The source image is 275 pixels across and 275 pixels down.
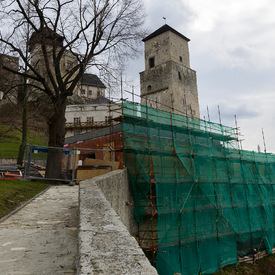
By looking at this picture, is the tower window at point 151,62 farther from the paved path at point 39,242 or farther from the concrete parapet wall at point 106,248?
the concrete parapet wall at point 106,248

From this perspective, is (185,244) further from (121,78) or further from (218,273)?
(121,78)

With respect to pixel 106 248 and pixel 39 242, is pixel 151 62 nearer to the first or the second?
pixel 39 242

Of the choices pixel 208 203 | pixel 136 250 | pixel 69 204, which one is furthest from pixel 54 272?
pixel 208 203

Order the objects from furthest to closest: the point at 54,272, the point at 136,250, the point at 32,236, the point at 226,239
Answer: the point at 226,239
the point at 32,236
the point at 54,272
the point at 136,250

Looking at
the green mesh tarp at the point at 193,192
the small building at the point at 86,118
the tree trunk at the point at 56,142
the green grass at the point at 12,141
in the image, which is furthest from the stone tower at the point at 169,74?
the tree trunk at the point at 56,142

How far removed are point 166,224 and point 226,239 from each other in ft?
13.4

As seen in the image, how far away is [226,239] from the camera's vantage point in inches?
467

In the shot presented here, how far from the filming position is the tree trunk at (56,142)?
11805 millimetres

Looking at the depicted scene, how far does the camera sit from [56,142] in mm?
12086

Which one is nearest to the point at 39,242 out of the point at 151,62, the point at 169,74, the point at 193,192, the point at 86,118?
the point at 193,192

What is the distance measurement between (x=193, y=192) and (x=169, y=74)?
26403 millimetres

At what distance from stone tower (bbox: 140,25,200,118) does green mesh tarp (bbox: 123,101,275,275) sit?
20670 millimetres

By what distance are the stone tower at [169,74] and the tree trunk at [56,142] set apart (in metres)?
22.7

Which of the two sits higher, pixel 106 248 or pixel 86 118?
pixel 86 118
